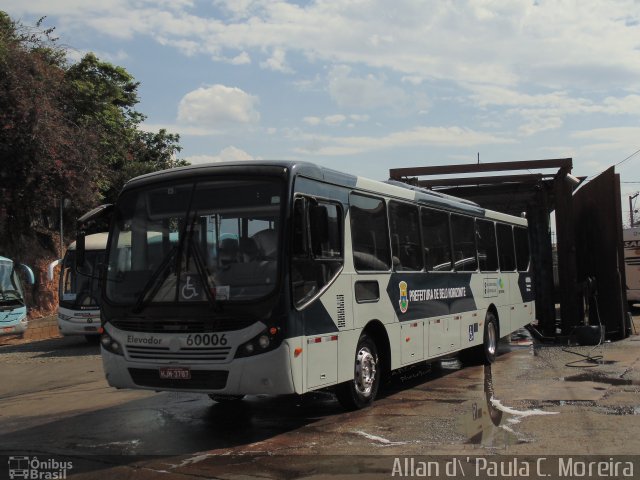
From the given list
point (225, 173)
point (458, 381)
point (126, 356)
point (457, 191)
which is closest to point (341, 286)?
point (225, 173)

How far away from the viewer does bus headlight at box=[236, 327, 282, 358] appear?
22.1 ft

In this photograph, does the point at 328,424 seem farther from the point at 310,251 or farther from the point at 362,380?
the point at 310,251

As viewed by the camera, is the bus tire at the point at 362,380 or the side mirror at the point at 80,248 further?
the bus tire at the point at 362,380

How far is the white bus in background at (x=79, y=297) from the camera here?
18.4 meters

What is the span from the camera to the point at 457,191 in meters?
19.7

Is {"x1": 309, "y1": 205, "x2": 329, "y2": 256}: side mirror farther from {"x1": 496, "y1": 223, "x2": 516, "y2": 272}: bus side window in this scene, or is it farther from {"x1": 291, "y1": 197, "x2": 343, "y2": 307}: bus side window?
{"x1": 496, "y1": 223, "x2": 516, "y2": 272}: bus side window

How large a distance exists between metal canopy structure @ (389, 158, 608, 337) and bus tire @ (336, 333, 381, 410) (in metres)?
9.82

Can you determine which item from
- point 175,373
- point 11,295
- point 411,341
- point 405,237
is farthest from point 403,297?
point 11,295

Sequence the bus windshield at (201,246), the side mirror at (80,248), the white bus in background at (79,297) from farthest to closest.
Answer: the white bus in background at (79,297), the side mirror at (80,248), the bus windshield at (201,246)

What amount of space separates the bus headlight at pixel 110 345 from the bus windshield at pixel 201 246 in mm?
444

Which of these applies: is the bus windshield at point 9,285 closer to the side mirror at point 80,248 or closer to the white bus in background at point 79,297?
the white bus in background at point 79,297

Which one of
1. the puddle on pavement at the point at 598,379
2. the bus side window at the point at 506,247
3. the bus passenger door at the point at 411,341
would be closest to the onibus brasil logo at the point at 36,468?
the bus passenger door at the point at 411,341

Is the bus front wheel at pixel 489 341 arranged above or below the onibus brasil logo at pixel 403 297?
below

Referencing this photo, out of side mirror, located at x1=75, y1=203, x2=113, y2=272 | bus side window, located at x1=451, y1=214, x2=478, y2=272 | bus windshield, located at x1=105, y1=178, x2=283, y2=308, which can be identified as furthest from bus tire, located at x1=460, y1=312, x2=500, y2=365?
side mirror, located at x1=75, y1=203, x2=113, y2=272
